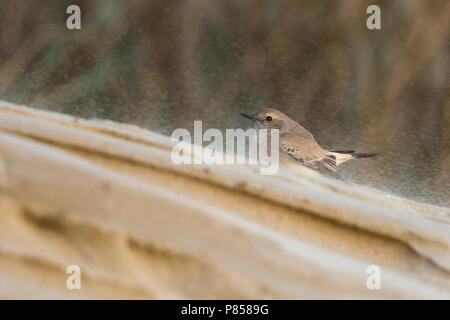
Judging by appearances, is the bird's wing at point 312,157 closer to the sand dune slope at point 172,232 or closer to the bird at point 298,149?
the bird at point 298,149

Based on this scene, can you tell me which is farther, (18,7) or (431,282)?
(18,7)

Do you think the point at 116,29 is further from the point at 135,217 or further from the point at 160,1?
the point at 135,217

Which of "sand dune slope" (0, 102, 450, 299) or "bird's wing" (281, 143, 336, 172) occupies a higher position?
"bird's wing" (281, 143, 336, 172)

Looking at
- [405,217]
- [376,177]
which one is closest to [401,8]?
[376,177]

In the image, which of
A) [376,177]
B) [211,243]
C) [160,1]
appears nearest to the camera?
[211,243]

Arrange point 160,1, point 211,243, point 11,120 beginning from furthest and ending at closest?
point 160,1 < point 11,120 < point 211,243

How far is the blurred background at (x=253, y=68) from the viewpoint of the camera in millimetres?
1934

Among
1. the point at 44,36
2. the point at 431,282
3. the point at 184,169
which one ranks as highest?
the point at 44,36

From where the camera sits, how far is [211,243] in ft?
2.11

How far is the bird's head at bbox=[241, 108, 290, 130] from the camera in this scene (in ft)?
5.59

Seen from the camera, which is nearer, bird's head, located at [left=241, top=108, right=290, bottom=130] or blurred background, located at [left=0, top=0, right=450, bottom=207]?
bird's head, located at [left=241, top=108, right=290, bottom=130]

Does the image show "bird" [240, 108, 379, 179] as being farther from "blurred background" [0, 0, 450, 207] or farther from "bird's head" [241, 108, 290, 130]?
"blurred background" [0, 0, 450, 207]

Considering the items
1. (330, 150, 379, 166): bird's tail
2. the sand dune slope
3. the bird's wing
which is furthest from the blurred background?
the sand dune slope

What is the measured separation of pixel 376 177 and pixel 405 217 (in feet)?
3.64
